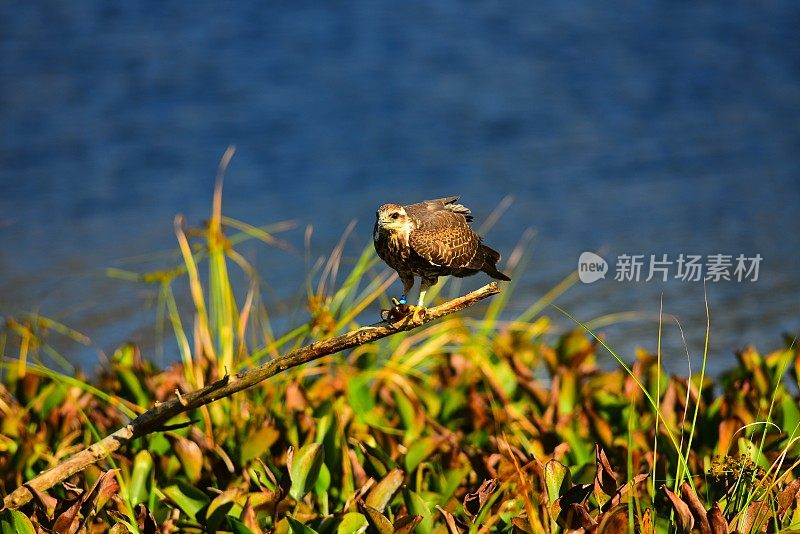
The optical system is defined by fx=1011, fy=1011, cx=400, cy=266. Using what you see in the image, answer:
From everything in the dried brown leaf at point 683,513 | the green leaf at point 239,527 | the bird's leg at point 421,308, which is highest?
the bird's leg at point 421,308

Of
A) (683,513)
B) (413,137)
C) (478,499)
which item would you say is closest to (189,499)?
(478,499)

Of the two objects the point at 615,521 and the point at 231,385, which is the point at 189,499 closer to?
the point at 231,385

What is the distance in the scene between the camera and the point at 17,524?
2428mm

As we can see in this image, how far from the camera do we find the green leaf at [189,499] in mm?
2789

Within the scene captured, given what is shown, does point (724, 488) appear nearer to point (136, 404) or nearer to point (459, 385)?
point (459, 385)

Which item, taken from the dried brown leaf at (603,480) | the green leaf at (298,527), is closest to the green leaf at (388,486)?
the green leaf at (298,527)

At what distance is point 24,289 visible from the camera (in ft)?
23.4

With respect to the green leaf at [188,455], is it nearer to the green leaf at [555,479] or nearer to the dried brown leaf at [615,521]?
the green leaf at [555,479]

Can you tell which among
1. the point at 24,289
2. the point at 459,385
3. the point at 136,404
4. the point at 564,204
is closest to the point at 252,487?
the point at 136,404

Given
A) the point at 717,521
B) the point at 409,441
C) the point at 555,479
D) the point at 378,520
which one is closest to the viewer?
the point at 717,521

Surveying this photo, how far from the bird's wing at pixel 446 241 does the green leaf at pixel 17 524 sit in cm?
114

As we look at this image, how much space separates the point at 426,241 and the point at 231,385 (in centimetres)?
59

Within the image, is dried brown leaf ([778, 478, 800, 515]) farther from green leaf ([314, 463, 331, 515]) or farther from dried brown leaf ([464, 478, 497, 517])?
green leaf ([314, 463, 331, 515])

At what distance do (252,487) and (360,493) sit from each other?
499 mm
